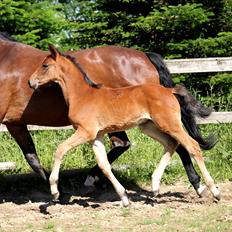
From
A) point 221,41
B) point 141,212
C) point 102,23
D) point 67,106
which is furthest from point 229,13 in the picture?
point 141,212

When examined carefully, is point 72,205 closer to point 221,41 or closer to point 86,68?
point 86,68

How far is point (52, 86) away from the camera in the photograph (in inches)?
253

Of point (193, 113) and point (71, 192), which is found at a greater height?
point (193, 113)

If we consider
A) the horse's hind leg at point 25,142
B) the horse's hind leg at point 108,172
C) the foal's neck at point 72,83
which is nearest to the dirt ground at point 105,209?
the horse's hind leg at point 108,172

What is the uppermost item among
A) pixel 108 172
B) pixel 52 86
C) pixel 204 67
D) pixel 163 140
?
pixel 52 86

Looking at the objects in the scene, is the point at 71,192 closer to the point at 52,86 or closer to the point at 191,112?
the point at 52,86

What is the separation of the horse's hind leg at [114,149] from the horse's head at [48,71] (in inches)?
48.3

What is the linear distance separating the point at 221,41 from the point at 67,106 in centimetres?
420

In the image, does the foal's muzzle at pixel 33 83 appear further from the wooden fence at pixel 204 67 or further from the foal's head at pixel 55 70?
the wooden fence at pixel 204 67

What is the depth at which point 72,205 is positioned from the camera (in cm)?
632

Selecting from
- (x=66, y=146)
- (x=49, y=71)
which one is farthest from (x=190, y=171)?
(x=49, y=71)

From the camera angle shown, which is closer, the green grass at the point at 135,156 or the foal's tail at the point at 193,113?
the foal's tail at the point at 193,113

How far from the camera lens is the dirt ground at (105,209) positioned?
16.9 feet

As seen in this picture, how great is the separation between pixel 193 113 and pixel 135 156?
162 centimetres
